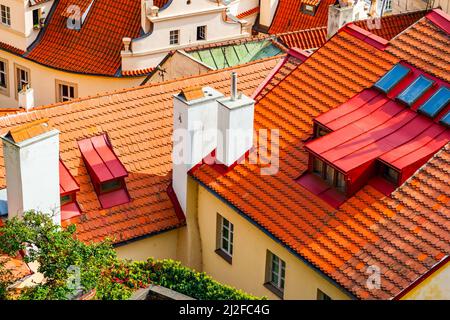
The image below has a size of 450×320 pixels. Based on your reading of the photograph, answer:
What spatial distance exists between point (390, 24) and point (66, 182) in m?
22.9

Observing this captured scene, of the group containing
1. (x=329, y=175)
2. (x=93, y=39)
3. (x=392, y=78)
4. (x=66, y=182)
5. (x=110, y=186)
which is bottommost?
(x=93, y=39)

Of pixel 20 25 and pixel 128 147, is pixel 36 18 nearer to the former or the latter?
pixel 20 25

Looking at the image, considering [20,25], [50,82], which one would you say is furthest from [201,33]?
[20,25]

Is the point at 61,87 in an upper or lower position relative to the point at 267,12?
lower

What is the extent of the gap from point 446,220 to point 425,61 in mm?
6836

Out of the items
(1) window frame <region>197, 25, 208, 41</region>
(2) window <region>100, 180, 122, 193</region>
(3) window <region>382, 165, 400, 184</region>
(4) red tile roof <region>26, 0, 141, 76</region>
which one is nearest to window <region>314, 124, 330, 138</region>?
(3) window <region>382, 165, 400, 184</region>

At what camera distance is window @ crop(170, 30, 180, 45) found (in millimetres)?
62000

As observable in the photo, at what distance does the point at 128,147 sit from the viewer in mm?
43250

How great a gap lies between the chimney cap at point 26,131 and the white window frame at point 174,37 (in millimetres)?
22926

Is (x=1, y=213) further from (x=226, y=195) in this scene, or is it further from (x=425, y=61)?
(x=425, y=61)

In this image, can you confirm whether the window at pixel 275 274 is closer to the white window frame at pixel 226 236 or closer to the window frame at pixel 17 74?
the white window frame at pixel 226 236

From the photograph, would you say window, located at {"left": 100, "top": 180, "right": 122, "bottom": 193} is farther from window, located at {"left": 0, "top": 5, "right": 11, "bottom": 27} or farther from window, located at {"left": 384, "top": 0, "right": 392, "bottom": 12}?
window, located at {"left": 384, "top": 0, "right": 392, "bottom": 12}

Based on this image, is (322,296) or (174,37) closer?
(322,296)

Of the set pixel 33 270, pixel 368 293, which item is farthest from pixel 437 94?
pixel 33 270
